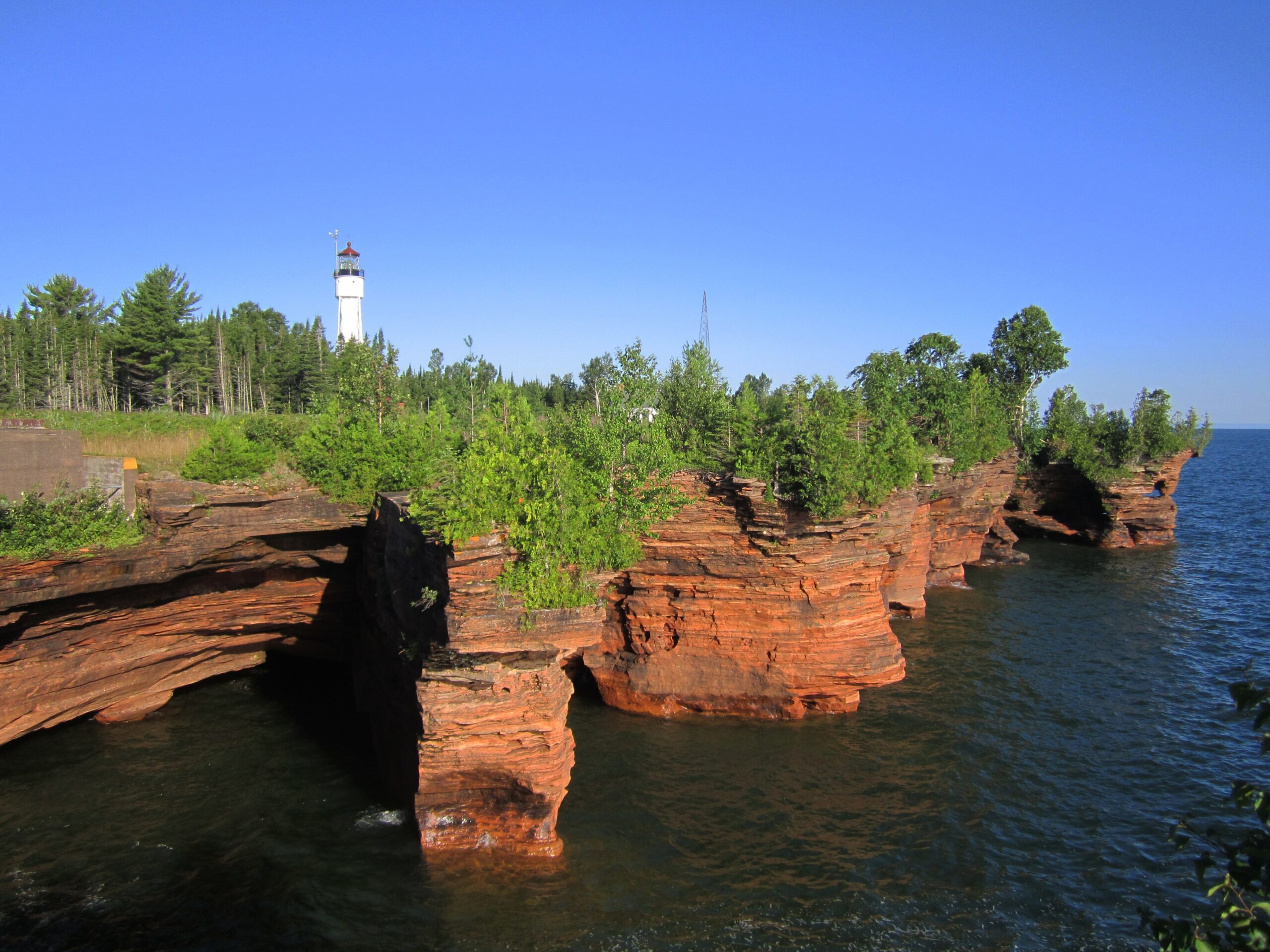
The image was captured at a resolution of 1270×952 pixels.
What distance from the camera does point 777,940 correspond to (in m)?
14.6

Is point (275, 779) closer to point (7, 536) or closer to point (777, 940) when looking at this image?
point (7, 536)

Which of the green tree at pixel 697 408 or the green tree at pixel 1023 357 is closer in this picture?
the green tree at pixel 697 408

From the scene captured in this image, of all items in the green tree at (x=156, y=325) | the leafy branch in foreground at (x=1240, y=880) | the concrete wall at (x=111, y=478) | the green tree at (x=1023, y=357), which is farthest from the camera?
the green tree at (x=1023, y=357)

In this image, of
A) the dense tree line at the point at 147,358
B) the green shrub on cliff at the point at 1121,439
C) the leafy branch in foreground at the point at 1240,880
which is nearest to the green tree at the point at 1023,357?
the green shrub on cliff at the point at 1121,439

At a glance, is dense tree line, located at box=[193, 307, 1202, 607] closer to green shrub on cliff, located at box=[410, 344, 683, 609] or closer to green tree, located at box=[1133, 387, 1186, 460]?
green shrub on cliff, located at box=[410, 344, 683, 609]

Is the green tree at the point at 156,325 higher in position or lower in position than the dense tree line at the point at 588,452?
higher

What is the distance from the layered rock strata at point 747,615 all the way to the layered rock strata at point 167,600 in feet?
31.2

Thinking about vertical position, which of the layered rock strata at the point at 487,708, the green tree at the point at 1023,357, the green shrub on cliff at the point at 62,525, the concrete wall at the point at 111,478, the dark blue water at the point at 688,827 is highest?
the green tree at the point at 1023,357

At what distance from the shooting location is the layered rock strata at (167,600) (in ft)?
65.7

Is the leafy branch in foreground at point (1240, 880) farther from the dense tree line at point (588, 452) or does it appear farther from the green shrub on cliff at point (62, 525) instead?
the green shrub on cliff at point (62, 525)

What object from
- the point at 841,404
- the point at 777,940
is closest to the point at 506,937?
the point at 777,940

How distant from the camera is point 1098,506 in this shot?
5128 cm

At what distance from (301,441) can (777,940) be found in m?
18.7

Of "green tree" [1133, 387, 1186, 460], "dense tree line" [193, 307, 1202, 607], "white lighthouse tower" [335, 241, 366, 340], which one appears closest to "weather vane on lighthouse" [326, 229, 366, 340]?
"white lighthouse tower" [335, 241, 366, 340]
